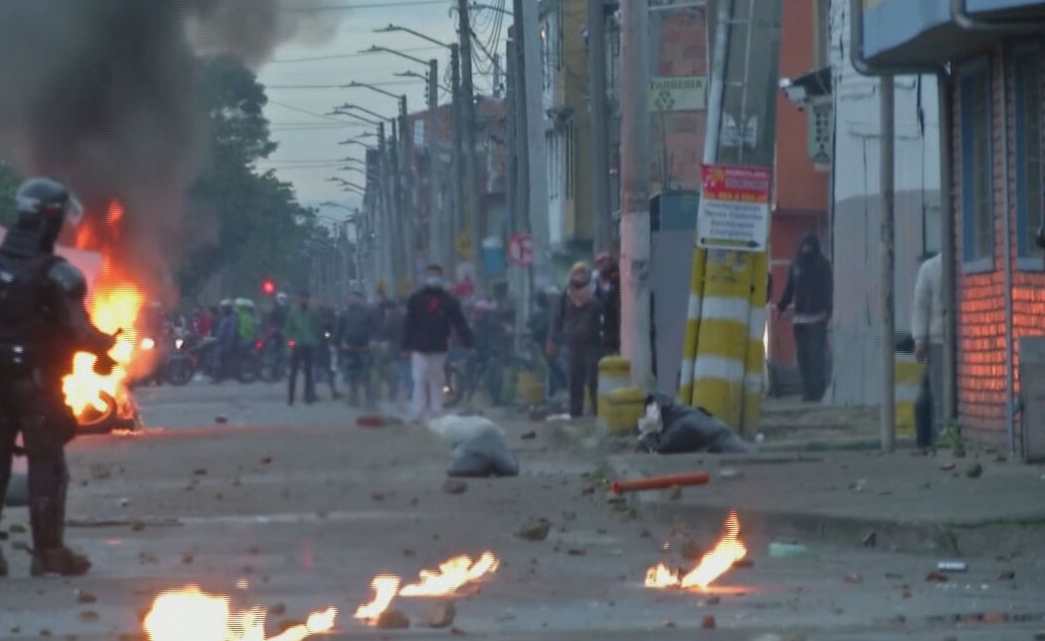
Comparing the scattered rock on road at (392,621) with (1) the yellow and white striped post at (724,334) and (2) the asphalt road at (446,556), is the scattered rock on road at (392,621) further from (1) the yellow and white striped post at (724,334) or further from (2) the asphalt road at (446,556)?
(1) the yellow and white striped post at (724,334)

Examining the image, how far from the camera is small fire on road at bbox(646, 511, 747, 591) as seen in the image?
991cm

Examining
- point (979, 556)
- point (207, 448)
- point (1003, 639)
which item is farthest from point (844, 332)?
point (1003, 639)

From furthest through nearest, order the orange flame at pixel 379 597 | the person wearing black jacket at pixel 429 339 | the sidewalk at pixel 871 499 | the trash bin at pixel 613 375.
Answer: the person wearing black jacket at pixel 429 339 → the trash bin at pixel 613 375 → the sidewalk at pixel 871 499 → the orange flame at pixel 379 597

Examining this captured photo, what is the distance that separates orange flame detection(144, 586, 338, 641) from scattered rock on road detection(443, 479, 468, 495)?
5.78 m

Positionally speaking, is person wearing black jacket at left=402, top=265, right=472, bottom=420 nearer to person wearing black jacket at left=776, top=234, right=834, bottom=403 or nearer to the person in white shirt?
person wearing black jacket at left=776, top=234, right=834, bottom=403

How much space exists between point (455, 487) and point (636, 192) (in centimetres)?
671

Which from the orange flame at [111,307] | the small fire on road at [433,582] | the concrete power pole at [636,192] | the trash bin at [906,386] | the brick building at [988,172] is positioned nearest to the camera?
the small fire on road at [433,582]

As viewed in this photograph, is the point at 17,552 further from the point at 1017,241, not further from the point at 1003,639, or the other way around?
the point at 1017,241

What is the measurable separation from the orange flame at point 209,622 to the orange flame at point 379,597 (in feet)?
0.41

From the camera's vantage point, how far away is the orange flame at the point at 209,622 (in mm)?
8188

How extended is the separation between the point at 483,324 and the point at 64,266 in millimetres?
24517

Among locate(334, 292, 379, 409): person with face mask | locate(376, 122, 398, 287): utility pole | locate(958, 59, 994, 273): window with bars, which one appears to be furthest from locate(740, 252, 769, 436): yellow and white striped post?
locate(376, 122, 398, 287): utility pole

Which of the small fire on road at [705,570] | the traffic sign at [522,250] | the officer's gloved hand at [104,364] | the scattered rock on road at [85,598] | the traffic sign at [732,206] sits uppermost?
the traffic sign at [522,250]

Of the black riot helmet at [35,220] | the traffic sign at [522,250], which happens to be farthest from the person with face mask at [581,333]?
the traffic sign at [522,250]
